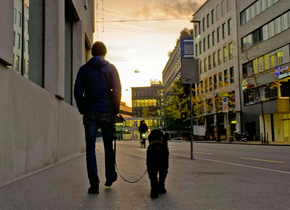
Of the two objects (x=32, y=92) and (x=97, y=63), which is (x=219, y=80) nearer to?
(x=32, y=92)

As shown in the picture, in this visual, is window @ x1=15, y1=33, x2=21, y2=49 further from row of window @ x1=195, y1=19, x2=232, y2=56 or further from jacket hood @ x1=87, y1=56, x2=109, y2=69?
row of window @ x1=195, y1=19, x2=232, y2=56

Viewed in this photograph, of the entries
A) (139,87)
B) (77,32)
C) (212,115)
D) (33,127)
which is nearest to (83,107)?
(33,127)

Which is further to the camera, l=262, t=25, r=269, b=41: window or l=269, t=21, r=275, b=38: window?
l=262, t=25, r=269, b=41: window

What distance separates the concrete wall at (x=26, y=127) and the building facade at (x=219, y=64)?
30.2m

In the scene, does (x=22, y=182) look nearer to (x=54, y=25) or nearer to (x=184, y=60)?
(x=54, y=25)

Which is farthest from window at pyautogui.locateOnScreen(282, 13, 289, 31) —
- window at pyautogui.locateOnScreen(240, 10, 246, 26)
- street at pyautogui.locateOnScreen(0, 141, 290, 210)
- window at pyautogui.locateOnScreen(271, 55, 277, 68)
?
street at pyautogui.locateOnScreen(0, 141, 290, 210)

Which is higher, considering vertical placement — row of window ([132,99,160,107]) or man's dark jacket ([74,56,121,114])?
row of window ([132,99,160,107])

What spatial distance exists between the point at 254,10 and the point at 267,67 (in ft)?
24.2

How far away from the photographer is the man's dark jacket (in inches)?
210

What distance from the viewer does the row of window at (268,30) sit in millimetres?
35312

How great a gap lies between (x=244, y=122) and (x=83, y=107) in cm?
4124

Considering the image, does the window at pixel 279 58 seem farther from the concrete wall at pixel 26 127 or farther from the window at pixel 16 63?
the window at pixel 16 63

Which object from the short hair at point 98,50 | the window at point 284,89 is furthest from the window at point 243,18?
the short hair at point 98,50

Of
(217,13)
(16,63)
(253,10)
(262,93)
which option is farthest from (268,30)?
(16,63)
